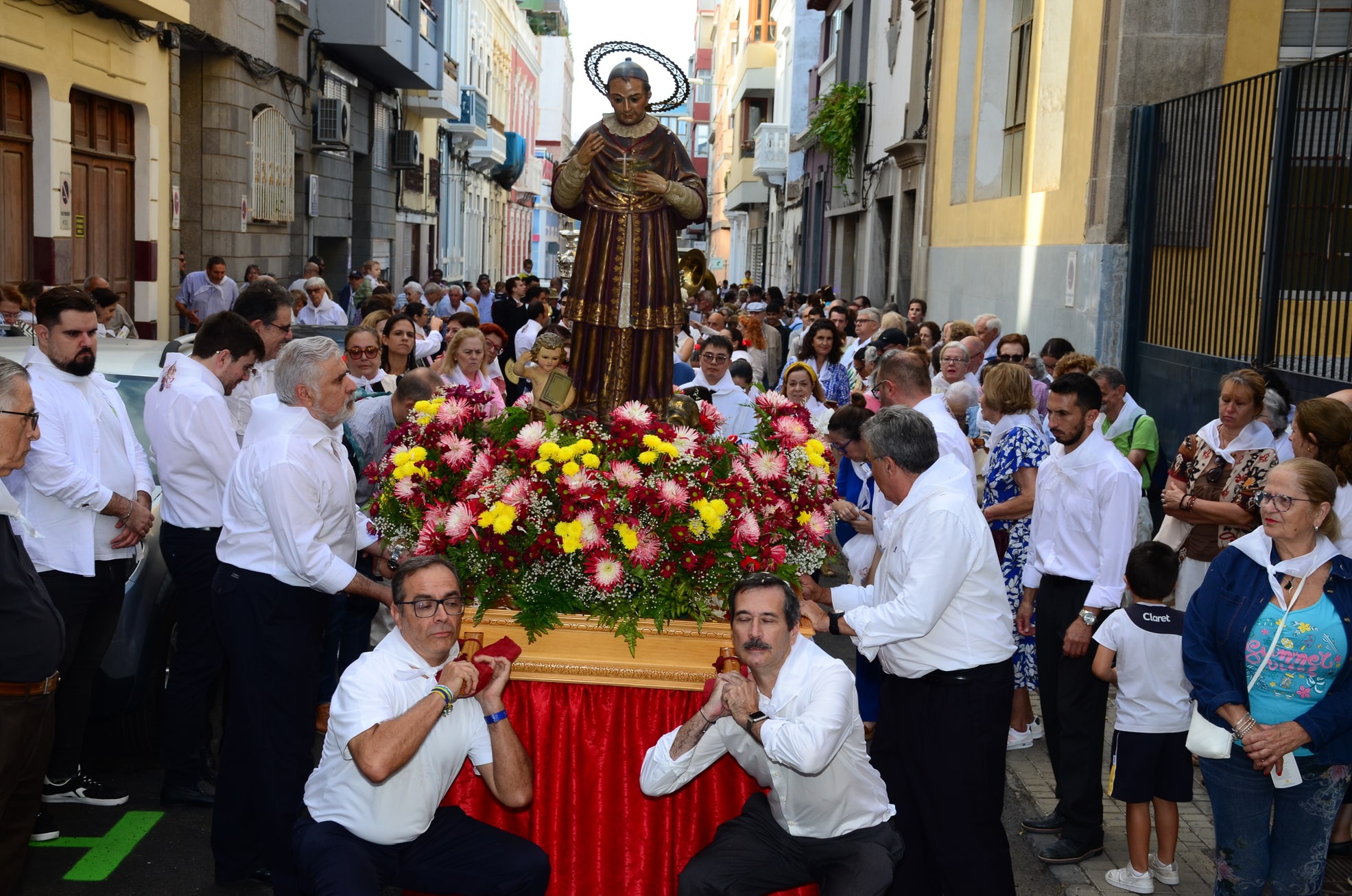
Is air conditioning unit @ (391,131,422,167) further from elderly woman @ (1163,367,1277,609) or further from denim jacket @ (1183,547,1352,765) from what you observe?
denim jacket @ (1183,547,1352,765)

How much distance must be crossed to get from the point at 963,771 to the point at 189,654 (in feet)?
10.6

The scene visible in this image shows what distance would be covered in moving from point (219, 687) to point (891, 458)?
3857 millimetres

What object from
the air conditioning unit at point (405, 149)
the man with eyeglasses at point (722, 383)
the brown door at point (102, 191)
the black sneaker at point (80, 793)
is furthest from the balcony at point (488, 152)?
the black sneaker at point (80, 793)

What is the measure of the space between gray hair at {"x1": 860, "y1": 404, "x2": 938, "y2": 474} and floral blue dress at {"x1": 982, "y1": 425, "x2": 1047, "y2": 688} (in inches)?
81.7

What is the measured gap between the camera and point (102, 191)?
14.3 meters

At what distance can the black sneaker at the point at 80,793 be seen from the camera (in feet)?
18.4

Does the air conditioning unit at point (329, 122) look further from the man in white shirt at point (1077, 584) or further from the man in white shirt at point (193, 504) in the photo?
the man in white shirt at point (1077, 584)

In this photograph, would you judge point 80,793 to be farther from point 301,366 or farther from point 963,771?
point 963,771

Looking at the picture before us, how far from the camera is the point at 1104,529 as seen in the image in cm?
550

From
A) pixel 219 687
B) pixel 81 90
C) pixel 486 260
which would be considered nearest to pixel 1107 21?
pixel 219 687

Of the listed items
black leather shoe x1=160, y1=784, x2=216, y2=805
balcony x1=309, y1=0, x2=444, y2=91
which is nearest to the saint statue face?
black leather shoe x1=160, y1=784, x2=216, y2=805

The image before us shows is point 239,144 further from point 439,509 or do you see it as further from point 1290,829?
point 1290,829

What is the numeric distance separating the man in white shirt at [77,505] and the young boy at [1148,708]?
159 inches

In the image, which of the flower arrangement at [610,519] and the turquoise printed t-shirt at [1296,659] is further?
the flower arrangement at [610,519]
